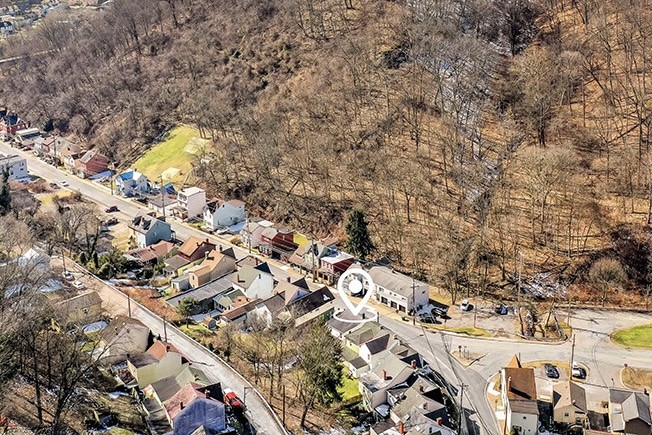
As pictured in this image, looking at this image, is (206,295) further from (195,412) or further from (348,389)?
(195,412)

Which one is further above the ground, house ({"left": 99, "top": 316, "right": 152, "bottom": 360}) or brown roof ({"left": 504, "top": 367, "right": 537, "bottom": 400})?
house ({"left": 99, "top": 316, "right": 152, "bottom": 360})

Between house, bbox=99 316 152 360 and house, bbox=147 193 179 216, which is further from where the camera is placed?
house, bbox=147 193 179 216

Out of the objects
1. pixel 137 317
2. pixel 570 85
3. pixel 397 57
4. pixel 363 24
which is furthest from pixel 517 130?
pixel 137 317

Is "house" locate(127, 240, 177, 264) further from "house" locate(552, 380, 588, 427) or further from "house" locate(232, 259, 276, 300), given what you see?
"house" locate(552, 380, 588, 427)

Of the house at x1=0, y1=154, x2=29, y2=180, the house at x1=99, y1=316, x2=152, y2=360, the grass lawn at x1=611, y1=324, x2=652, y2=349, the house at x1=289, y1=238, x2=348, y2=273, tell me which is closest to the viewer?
the house at x1=99, y1=316, x2=152, y2=360

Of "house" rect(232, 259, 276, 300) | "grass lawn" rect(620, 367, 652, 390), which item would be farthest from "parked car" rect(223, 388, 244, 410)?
"grass lawn" rect(620, 367, 652, 390)

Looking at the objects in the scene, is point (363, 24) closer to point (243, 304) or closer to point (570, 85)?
point (570, 85)
